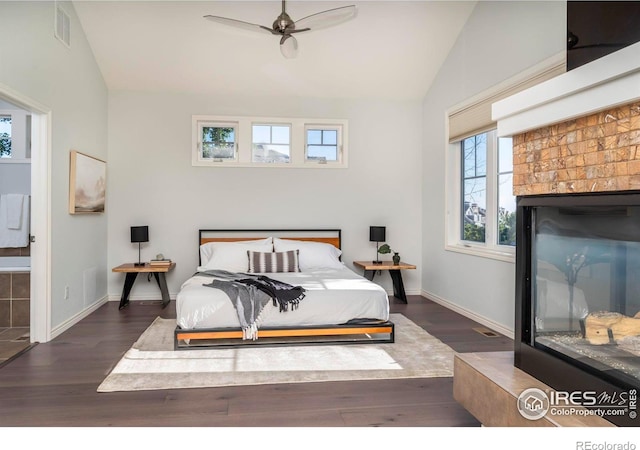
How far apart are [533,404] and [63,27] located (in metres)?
5.10

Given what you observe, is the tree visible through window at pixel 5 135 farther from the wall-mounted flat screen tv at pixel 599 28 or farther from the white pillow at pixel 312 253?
the wall-mounted flat screen tv at pixel 599 28

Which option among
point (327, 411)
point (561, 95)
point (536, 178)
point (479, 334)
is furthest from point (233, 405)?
point (479, 334)

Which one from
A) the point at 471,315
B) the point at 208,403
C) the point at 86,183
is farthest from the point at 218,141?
the point at 208,403

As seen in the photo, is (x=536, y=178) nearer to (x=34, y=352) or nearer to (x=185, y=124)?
(x=34, y=352)

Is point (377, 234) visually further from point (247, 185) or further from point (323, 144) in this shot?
point (247, 185)

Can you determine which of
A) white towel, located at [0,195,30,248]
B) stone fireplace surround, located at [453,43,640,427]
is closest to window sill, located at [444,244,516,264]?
stone fireplace surround, located at [453,43,640,427]

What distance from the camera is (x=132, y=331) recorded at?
14.6 feet

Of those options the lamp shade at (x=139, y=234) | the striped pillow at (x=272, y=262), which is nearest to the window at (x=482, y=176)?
the striped pillow at (x=272, y=262)

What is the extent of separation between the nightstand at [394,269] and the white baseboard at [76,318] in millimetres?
3325

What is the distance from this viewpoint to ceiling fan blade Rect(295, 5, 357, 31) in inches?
152

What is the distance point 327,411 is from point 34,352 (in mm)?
2700

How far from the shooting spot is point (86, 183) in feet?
16.7

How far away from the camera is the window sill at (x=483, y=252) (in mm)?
4350

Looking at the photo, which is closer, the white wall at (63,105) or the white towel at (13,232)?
the white wall at (63,105)
